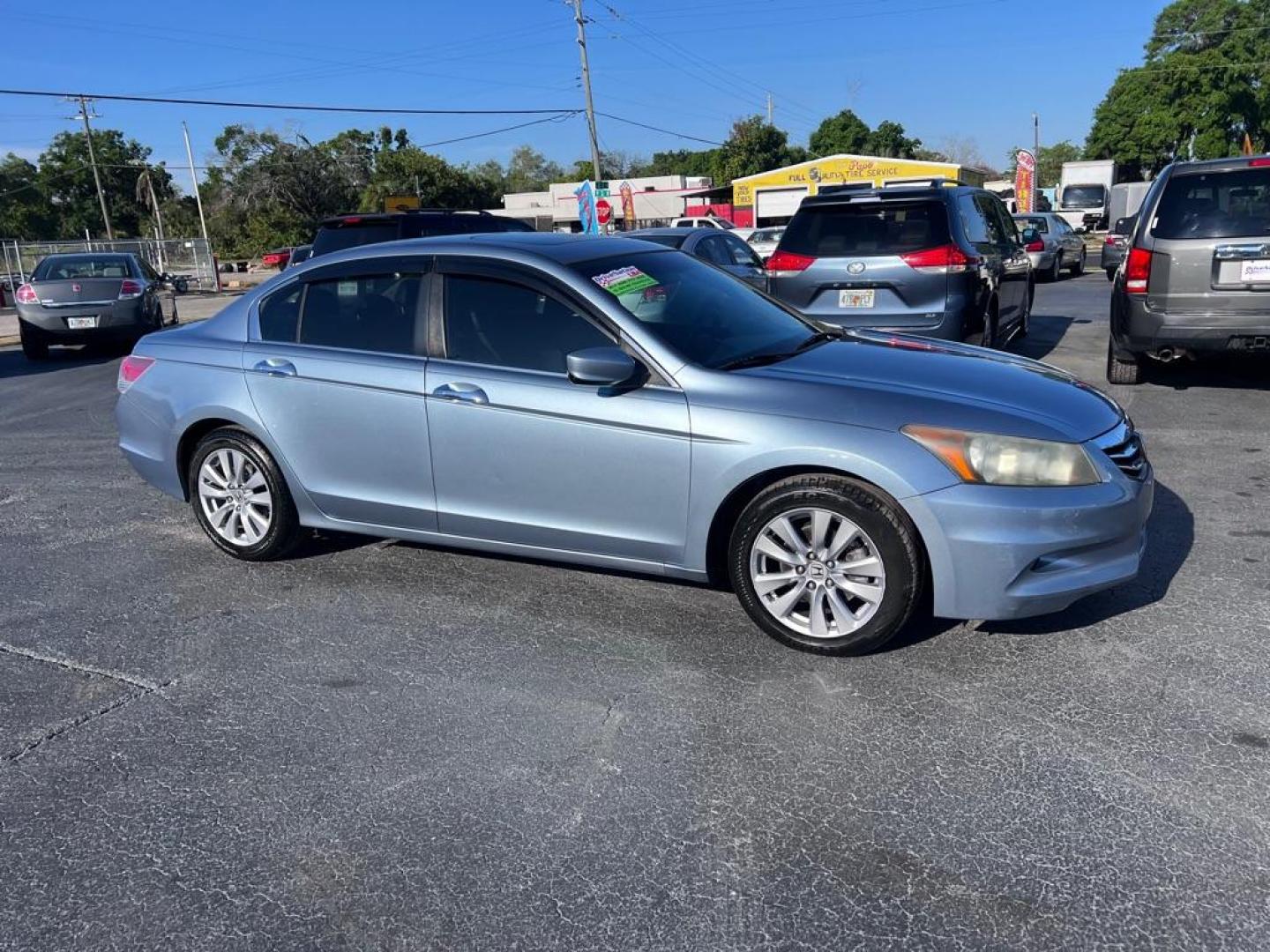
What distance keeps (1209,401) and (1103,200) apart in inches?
1673

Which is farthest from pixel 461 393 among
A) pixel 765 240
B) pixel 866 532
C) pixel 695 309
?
pixel 765 240

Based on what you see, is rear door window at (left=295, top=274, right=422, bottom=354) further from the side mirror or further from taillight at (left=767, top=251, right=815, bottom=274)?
taillight at (left=767, top=251, right=815, bottom=274)

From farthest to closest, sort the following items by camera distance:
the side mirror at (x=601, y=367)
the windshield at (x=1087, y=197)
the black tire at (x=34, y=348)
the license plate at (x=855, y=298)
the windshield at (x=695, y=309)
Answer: the windshield at (x=1087, y=197) → the black tire at (x=34, y=348) → the license plate at (x=855, y=298) → the windshield at (x=695, y=309) → the side mirror at (x=601, y=367)

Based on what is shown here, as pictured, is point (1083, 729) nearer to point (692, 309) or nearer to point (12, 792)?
point (692, 309)

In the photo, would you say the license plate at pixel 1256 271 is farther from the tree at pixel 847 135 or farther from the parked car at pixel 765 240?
the tree at pixel 847 135

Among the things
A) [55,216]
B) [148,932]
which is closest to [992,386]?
[148,932]

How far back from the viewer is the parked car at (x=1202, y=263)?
735 cm

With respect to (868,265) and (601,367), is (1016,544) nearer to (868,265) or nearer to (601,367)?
(601,367)

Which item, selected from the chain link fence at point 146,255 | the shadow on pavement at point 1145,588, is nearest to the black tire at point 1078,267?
the shadow on pavement at point 1145,588

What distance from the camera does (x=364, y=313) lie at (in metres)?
4.86

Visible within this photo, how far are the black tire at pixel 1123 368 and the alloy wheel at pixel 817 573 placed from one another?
5.91 m

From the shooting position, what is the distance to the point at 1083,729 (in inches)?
131

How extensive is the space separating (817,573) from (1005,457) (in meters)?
0.80

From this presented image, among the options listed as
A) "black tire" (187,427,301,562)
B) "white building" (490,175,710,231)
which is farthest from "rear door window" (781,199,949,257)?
"white building" (490,175,710,231)
